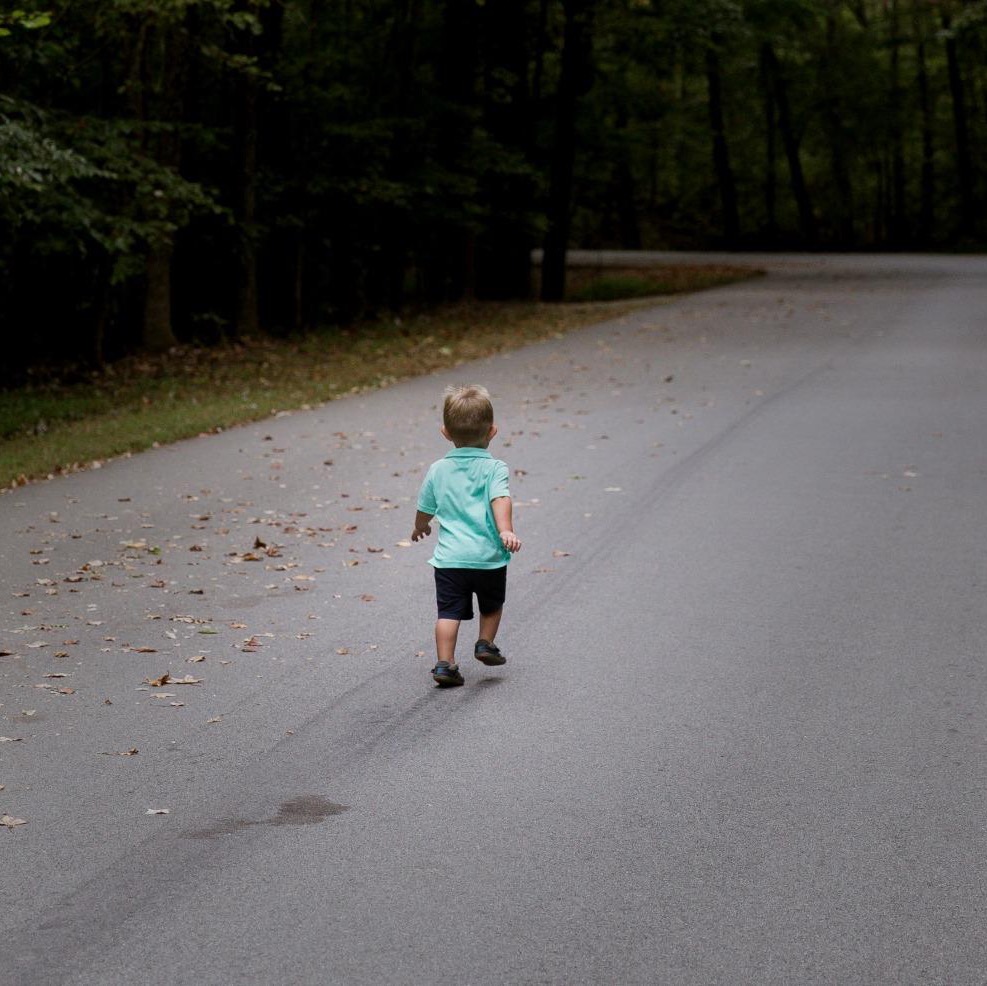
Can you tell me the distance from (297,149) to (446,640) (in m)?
20.9

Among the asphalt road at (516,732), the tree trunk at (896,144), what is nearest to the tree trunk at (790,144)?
the tree trunk at (896,144)

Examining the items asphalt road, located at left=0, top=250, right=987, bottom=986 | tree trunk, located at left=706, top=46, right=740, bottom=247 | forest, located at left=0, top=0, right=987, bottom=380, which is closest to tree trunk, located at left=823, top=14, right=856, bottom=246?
tree trunk, located at left=706, top=46, right=740, bottom=247

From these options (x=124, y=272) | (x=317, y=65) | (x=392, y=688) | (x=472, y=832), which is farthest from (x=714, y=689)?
(x=317, y=65)

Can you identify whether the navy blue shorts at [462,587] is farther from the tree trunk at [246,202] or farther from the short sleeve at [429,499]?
the tree trunk at [246,202]

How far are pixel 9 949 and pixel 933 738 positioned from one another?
11.8 ft

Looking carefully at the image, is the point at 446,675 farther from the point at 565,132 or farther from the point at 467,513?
the point at 565,132

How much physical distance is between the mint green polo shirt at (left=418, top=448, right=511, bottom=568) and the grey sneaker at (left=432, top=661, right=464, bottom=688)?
0.47m

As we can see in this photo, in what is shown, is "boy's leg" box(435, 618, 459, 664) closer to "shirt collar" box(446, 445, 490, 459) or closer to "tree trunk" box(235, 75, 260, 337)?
"shirt collar" box(446, 445, 490, 459)

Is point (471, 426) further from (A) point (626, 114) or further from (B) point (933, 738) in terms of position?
(A) point (626, 114)

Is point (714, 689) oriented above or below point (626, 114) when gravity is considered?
below

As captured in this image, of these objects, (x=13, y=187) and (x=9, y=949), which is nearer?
(x=9, y=949)

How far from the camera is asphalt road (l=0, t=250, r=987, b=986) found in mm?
4051

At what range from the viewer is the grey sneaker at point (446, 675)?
21.1 ft

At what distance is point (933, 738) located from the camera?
5742 millimetres
